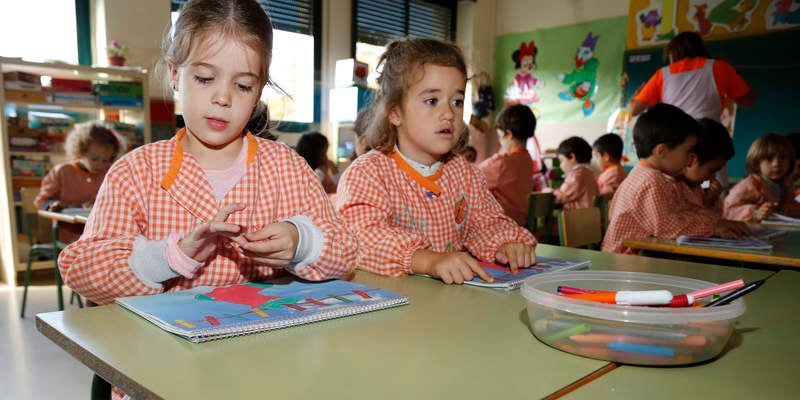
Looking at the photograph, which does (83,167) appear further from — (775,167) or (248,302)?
(775,167)

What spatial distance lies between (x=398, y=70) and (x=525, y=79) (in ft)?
16.9

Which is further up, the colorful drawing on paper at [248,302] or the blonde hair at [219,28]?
the blonde hair at [219,28]

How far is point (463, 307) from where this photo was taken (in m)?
0.81

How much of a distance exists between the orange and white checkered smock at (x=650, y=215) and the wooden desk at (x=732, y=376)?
4.53 feet

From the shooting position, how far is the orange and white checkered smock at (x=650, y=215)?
204cm

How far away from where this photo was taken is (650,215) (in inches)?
81.7

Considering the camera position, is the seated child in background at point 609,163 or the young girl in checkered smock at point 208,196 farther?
the seated child in background at point 609,163

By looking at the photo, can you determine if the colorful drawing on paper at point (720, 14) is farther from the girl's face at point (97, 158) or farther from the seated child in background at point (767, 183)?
the girl's face at point (97, 158)

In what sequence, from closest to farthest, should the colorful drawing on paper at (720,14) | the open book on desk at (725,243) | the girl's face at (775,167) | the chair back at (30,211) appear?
1. the open book on desk at (725,243)
2. the chair back at (30,211)
3. the girl's face at (775,167)
4. the colorful drawing on paper at (720,14)

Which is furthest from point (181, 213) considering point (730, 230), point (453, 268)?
point (730, 230)

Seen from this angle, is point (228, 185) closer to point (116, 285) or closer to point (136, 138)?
point (116, 285)

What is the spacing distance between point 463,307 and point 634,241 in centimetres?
123

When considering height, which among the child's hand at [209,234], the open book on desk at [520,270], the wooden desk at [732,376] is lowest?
the open book on desk at [520,270]

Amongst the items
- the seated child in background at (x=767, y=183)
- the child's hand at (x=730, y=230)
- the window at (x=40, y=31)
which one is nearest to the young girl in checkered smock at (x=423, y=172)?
the child's hand at (x=730, y=230)
